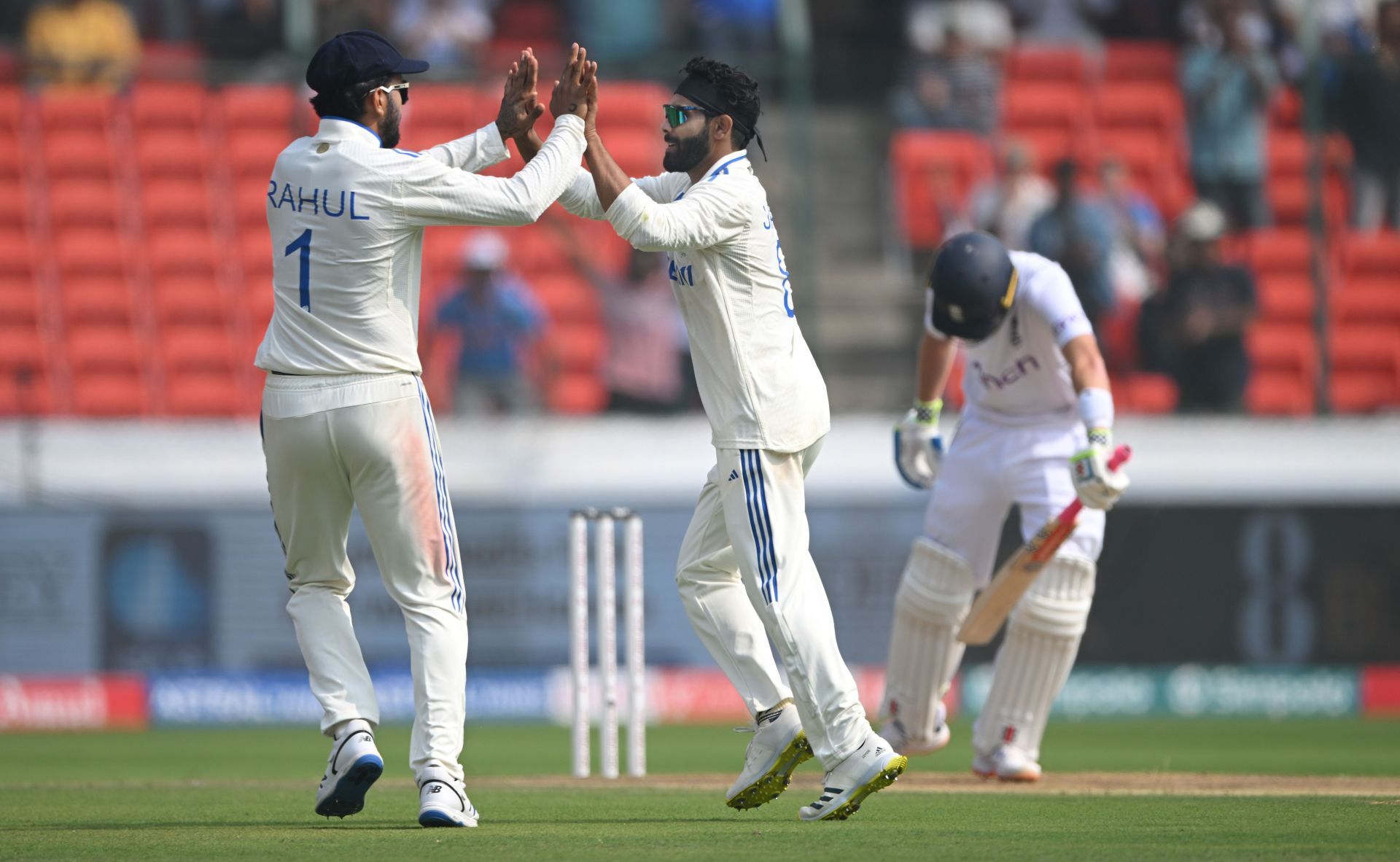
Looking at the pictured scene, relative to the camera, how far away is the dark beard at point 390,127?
5.48 metres

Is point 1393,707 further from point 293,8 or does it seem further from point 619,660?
point 293,8

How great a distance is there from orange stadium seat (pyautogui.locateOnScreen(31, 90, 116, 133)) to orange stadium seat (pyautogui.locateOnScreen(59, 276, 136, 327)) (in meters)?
1.14

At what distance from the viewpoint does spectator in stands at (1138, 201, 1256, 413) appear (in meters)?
12.7

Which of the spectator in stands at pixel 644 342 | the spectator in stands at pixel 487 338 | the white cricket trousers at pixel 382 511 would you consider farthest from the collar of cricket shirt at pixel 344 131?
the spectator in stands at pixel 644 342

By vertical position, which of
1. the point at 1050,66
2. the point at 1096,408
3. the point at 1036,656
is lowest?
the point at 1036,656

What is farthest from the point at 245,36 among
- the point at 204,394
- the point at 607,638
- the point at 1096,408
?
the point at 1096,408

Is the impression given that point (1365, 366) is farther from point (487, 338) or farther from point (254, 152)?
point (254, 152)

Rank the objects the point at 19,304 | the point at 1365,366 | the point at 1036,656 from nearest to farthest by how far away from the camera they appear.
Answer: the point at 1036,656
the point at 19,304
the point at 1365,366

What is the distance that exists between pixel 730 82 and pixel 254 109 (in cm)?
885

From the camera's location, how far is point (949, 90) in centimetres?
1396

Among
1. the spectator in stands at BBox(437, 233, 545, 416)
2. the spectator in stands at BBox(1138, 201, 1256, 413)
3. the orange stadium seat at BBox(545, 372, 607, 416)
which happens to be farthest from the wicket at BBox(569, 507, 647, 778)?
the spectator in stands at BBox(1138, 201, 1256, 413)

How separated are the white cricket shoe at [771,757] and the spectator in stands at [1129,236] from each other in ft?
25.6

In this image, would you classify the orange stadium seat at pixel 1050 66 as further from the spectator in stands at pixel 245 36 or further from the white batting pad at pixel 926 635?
the white batting pad at pixel 926 635

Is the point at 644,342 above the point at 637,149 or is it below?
below
